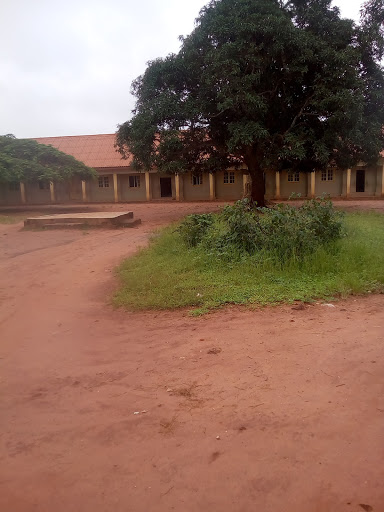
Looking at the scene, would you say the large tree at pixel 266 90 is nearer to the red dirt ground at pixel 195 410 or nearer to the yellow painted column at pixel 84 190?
the red dirt ground at pixel 195 410

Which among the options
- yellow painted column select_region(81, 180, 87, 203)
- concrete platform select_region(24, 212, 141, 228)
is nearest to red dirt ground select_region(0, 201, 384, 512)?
concrete platform select_region(24, 212, 141, 228)

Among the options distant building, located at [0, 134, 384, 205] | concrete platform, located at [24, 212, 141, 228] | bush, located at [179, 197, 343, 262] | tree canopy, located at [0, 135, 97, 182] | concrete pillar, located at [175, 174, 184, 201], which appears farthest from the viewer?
concrete pillar, located at [175, 174, 184, 201]

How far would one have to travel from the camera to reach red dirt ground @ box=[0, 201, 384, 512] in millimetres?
2479

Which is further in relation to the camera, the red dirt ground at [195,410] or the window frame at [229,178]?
the window frame at [229,178]

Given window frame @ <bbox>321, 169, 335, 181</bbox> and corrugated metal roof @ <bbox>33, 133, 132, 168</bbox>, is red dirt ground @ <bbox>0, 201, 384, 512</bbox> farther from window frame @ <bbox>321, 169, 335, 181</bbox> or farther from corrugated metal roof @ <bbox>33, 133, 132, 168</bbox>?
corrugated metal roof @ <bbox>33, 133, 132, 168</bbox>

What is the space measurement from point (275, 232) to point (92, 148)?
2354cm

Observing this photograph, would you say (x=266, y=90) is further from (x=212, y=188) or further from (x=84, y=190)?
(x=84, y=190)

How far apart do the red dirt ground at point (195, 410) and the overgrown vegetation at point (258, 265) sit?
471mm

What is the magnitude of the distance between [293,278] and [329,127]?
34.2 feet


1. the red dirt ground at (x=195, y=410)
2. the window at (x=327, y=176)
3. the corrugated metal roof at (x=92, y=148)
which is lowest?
the red dirt ground at (x=195, y=410)

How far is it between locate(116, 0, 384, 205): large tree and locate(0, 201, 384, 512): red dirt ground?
10.7 metres

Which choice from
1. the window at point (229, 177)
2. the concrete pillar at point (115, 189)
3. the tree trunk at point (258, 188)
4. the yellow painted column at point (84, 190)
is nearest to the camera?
the tree trunk at point (258, 188)

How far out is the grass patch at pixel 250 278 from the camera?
586 cm

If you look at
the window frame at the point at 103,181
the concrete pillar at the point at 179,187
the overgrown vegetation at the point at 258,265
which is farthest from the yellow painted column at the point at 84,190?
the overgrown vegetation at the point at 258,265
